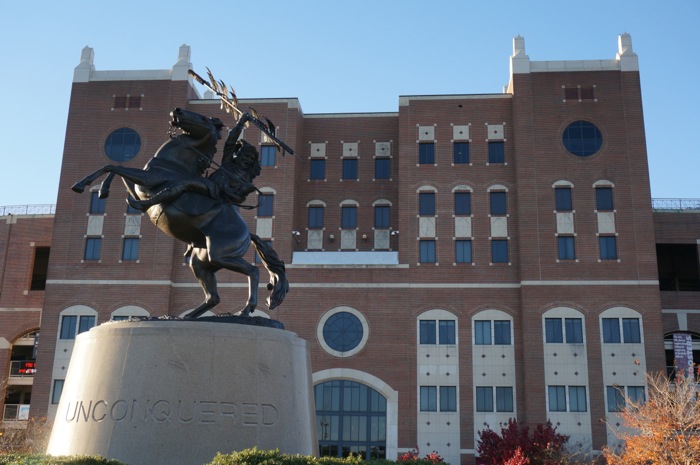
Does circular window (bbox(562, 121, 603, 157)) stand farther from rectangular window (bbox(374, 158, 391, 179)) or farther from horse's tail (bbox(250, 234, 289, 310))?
horse's tail (bbox(250, 234, 289, 310))

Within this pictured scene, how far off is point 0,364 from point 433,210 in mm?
31757

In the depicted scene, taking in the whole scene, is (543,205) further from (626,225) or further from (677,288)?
(677,288)

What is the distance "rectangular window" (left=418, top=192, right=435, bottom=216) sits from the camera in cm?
5209

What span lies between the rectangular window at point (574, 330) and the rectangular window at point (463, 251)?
7132 mm

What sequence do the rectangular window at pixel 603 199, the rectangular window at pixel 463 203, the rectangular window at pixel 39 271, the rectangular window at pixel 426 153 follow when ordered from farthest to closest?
the rectangular window at pixel 39 271, the rectangular window at pixel 426 153, the rectangular window at pixel 463 203, the rectangular window at pixel 603 199

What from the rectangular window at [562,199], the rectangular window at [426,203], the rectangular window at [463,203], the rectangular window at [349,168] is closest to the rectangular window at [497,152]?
the rectangular window at [463,203]

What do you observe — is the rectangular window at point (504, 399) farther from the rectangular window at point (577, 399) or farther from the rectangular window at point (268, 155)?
the rectangular window at point (268, 155)

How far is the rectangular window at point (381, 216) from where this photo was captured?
180 feet

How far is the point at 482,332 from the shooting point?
49281 mm

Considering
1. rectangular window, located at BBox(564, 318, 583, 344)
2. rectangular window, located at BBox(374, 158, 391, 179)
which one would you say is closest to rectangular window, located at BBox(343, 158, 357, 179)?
rectangular window, located at BBox(374, 158, 391, 179)

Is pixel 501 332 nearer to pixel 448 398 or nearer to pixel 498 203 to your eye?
pixel 448 398

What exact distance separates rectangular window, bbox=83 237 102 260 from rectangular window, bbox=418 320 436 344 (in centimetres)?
2148

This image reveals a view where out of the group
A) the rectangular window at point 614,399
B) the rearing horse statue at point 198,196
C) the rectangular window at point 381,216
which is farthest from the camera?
the rectangular window at point 381,216

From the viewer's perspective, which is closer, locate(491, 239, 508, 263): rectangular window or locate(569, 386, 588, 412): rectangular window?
locate(569, 386, 588, 412): rectangular window
